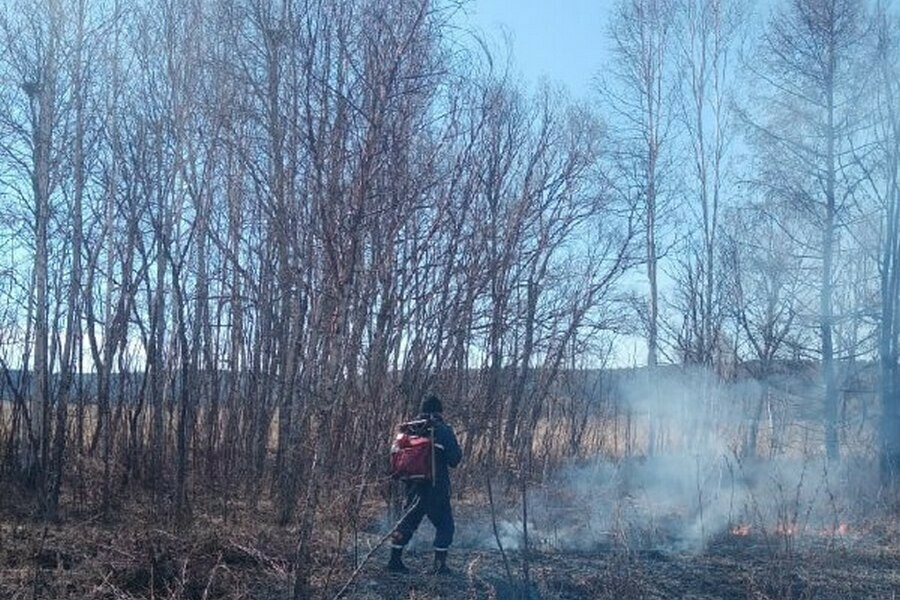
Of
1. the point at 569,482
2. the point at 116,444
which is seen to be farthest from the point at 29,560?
the point at 569,482

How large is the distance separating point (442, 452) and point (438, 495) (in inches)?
18.4

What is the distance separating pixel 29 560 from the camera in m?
9.33

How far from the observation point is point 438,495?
10.0 m

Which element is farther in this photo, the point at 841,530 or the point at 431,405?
the point at 841,530

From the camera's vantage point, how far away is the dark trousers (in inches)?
392

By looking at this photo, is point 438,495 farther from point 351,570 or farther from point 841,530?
point 841,530

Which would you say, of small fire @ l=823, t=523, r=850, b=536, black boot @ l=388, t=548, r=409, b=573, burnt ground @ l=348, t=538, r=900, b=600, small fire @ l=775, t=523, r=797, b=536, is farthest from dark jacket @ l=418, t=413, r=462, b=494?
small fire @ l=823, t=523, r=850, b=536

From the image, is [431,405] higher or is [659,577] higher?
[431,405]

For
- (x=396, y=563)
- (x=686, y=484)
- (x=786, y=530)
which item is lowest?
(x=686, y=484)

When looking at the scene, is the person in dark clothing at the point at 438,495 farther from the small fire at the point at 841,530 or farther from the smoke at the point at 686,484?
the small fire at the point at 841,530

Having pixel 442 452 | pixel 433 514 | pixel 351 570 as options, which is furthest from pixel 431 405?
pixel 351 570

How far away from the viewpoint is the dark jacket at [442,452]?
391 inches

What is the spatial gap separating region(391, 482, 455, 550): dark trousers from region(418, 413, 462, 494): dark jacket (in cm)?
8

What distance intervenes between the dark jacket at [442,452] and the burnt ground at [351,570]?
888 mm
